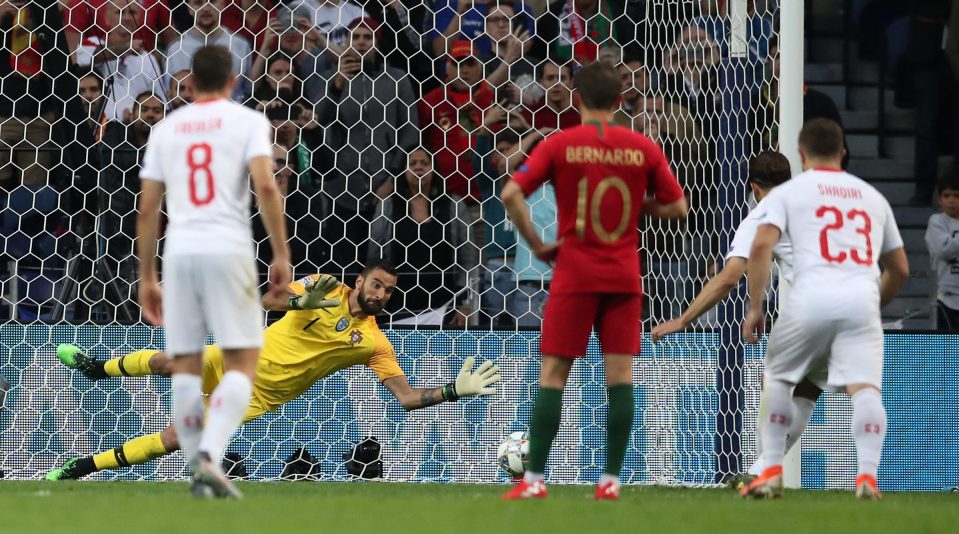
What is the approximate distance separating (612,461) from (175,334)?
67.9 inches

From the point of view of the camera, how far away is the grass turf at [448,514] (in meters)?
4.19

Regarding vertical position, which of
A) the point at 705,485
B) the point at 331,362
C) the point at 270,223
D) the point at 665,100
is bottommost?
the point at 705,485

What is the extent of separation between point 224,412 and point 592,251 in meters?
1.51

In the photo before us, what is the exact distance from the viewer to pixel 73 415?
851cm

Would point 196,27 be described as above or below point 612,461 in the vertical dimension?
above

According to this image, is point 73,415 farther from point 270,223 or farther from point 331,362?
point 270,223

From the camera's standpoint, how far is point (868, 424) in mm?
6051

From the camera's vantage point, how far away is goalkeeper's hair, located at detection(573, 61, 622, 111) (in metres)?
5.62

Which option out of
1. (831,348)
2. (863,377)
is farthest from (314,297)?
(863,377)

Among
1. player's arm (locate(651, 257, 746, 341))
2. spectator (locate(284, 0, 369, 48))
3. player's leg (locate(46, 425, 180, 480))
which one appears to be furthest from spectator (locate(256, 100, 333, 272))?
player's arm (locate(651, 257, 746, 341))

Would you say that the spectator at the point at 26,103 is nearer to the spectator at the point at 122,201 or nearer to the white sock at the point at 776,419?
the spectator at the point at 122,201

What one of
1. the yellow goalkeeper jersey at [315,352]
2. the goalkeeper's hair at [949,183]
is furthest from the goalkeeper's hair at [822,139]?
the goalkeeper's hair at [949,183]

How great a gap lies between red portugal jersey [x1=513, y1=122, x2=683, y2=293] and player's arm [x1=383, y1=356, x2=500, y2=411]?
2502 mm

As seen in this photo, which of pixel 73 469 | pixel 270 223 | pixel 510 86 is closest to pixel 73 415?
pixel 73 469
